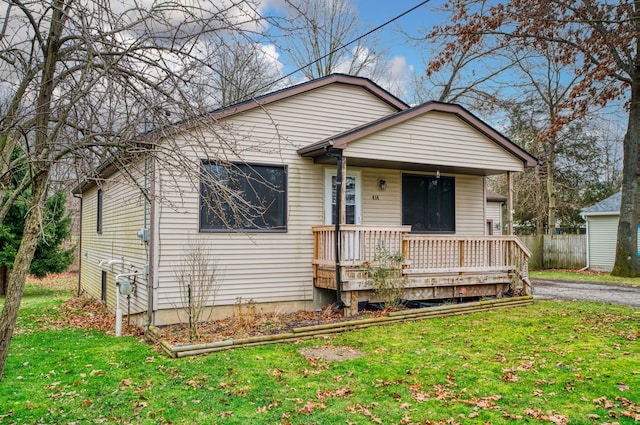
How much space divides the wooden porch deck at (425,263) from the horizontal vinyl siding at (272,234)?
0.47 metres

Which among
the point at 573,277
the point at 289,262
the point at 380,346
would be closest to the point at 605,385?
the point at 380,346

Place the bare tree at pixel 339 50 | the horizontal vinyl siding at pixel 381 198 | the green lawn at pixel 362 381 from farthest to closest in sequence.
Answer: the bare tree at pixel 339 50 → the horizontal vinyl siding at pixel 381 198 → the green lawn at pixel 362 381

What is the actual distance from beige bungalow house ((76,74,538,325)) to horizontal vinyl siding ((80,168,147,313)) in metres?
0.09

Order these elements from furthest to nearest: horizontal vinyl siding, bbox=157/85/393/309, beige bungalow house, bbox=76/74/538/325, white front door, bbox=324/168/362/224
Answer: white front door, bbox=324/168/362/224, beige bungalow house, bbox=76/74/538/325, horizontal vinyl siding, bbox=157/85/393/309

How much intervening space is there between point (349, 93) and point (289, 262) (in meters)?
4.23

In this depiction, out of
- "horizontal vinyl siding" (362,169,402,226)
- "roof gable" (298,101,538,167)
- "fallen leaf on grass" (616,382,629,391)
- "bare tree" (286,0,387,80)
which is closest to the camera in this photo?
"fallen leaf on grass" (616,382,629,391)

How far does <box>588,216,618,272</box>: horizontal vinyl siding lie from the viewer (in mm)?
21156

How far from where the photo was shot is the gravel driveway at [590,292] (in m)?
11.6

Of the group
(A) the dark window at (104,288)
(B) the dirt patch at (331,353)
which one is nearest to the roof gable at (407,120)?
(B) the dirt patch at (331,353)

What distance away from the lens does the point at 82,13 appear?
12.3ft

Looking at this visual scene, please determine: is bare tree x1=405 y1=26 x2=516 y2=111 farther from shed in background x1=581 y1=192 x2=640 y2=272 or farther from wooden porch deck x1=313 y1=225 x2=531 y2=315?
wooden porch deck x1=313 y1=225 x2=531 y2=315

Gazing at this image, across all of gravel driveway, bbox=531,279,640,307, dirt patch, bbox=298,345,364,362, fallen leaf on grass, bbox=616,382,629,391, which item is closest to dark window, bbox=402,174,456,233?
gravel driveway, bbox=531,279,640,307

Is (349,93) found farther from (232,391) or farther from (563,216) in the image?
(563,216)

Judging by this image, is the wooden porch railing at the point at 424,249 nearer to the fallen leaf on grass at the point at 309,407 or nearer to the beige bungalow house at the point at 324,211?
the beige bungalow house at the point at 324,211
